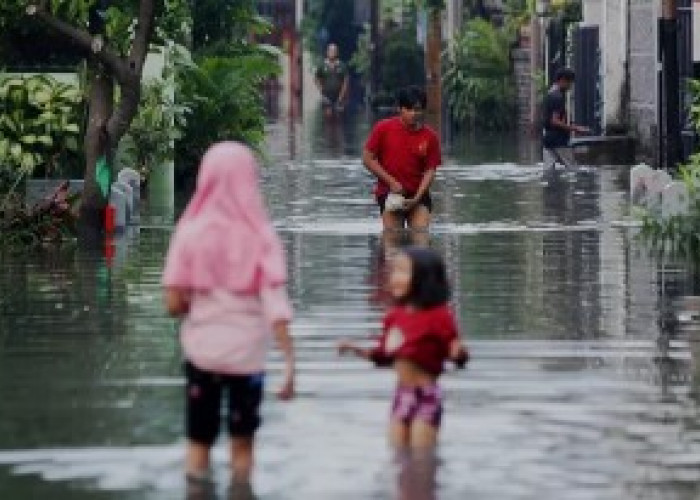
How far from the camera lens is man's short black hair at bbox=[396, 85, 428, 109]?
23.1 meters

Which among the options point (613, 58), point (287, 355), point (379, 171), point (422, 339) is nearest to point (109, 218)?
point (379, 171)

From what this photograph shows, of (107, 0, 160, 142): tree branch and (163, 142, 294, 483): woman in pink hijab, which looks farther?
(107, 0, 160, 142): tree branch

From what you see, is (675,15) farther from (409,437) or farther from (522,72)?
(522,72)

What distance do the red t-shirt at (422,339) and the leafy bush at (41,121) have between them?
1421 centimetres

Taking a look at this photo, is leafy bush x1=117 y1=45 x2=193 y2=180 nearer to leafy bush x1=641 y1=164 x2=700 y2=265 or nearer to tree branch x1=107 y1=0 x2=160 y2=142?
tree branch x1=107 y1=0 x2=160 y2=142

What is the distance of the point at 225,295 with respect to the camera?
37.0ft

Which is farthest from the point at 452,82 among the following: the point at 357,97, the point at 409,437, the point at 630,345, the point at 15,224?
the point at 409,437

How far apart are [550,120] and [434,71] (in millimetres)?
21572

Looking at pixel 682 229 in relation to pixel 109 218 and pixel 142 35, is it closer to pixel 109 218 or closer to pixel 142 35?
pixel 142 35

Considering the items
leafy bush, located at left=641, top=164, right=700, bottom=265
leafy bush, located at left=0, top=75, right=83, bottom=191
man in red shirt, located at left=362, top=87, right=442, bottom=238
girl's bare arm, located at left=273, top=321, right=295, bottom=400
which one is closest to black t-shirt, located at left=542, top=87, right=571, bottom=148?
leafy bush, located at left=0, top=75, right=83, bottom=191

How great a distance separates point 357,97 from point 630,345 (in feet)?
244

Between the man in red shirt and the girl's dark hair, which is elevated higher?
the man in red shirt

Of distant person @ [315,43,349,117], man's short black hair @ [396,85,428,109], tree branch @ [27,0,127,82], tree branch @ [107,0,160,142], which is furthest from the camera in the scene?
distant person @ [315,43,349,117]

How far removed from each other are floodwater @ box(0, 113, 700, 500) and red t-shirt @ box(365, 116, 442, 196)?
0.77m
